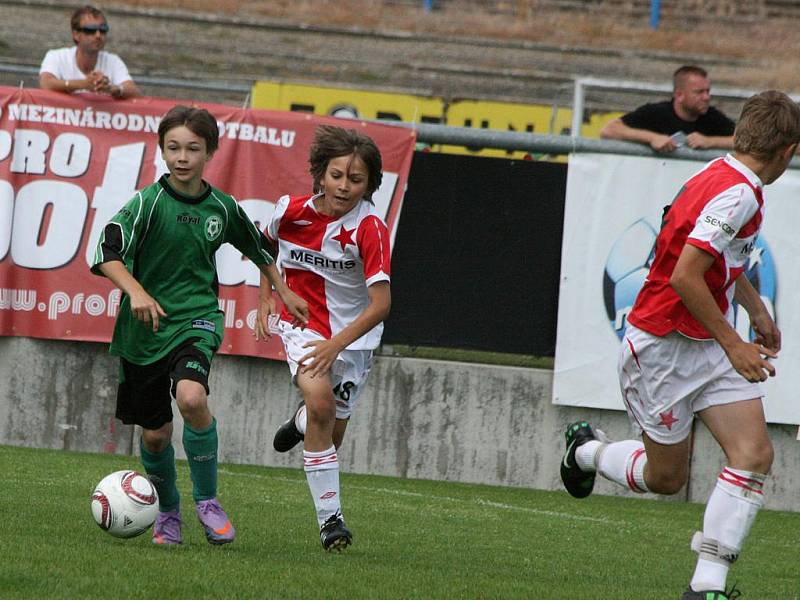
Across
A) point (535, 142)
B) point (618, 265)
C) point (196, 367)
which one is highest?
point (535, 142)

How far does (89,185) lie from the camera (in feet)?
31.5

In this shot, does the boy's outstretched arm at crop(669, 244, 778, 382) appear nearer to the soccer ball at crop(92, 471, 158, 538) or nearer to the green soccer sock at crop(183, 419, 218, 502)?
the green soccer sock at crop(183, 419, 218, 502)

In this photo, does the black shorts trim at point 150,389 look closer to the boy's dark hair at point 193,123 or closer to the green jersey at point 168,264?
the green jersey at point 168,264

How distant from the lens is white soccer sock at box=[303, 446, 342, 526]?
6117 millimetres

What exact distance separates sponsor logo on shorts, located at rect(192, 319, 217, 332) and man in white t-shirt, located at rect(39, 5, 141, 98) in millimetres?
4054

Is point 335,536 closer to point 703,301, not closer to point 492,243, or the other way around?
point 703,301

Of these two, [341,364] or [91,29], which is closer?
[341,364]

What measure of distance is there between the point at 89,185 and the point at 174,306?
12.6 feet

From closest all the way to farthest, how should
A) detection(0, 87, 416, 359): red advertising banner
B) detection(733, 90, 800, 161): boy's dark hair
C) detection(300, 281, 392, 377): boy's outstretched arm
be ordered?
detection(733, 90, 800, 161): boy's dark hair
detection(300, 281, 392, 377): boy's outstretched arm
detection(0, 87, 416, 359): red advertising banner

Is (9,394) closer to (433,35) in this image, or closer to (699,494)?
(699,494)

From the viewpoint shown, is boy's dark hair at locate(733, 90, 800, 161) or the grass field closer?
the grass field

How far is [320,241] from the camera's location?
6.47 m

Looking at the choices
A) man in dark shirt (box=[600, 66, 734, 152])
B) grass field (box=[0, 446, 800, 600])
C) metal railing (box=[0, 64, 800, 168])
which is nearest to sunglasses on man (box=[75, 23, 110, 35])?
metal railing (box=[0, 64, 800, 168])

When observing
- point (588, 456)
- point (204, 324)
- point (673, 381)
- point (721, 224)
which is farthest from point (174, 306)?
point (721, 224)
